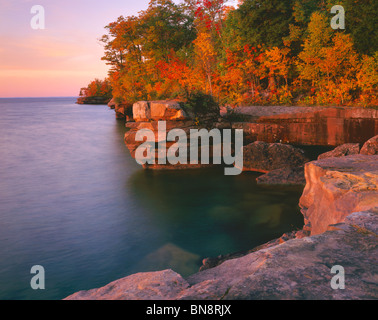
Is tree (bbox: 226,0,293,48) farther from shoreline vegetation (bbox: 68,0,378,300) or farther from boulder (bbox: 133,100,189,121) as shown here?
boulder (bbox: 133,100,189,121)

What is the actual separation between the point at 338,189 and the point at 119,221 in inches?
279

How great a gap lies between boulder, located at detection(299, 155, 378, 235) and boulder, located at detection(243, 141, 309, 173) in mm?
6397

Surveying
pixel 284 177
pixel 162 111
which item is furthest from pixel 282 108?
pixel 162 111

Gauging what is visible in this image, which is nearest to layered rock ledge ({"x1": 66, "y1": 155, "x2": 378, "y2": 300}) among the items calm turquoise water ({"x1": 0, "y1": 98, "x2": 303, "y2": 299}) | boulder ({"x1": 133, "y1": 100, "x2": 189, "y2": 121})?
calm turquoise water ({"x1": 0, "y1": 98, "x2": 303, "y2": 299})

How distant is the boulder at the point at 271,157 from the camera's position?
1413cm

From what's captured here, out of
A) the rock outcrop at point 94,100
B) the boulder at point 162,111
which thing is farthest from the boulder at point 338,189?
the rock outcrop at point 94,100

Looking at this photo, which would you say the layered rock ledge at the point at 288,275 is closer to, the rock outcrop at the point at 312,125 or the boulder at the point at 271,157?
the boulder at the point at 271,157

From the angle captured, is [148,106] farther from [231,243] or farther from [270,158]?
[231,243]

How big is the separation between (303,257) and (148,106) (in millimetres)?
12842

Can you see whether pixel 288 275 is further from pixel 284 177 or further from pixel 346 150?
pixel 346 150

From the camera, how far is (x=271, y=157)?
570 inches

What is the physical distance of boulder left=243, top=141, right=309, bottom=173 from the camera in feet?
46.4

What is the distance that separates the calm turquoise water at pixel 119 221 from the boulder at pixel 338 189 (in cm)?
217

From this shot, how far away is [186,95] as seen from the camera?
16125 mm
